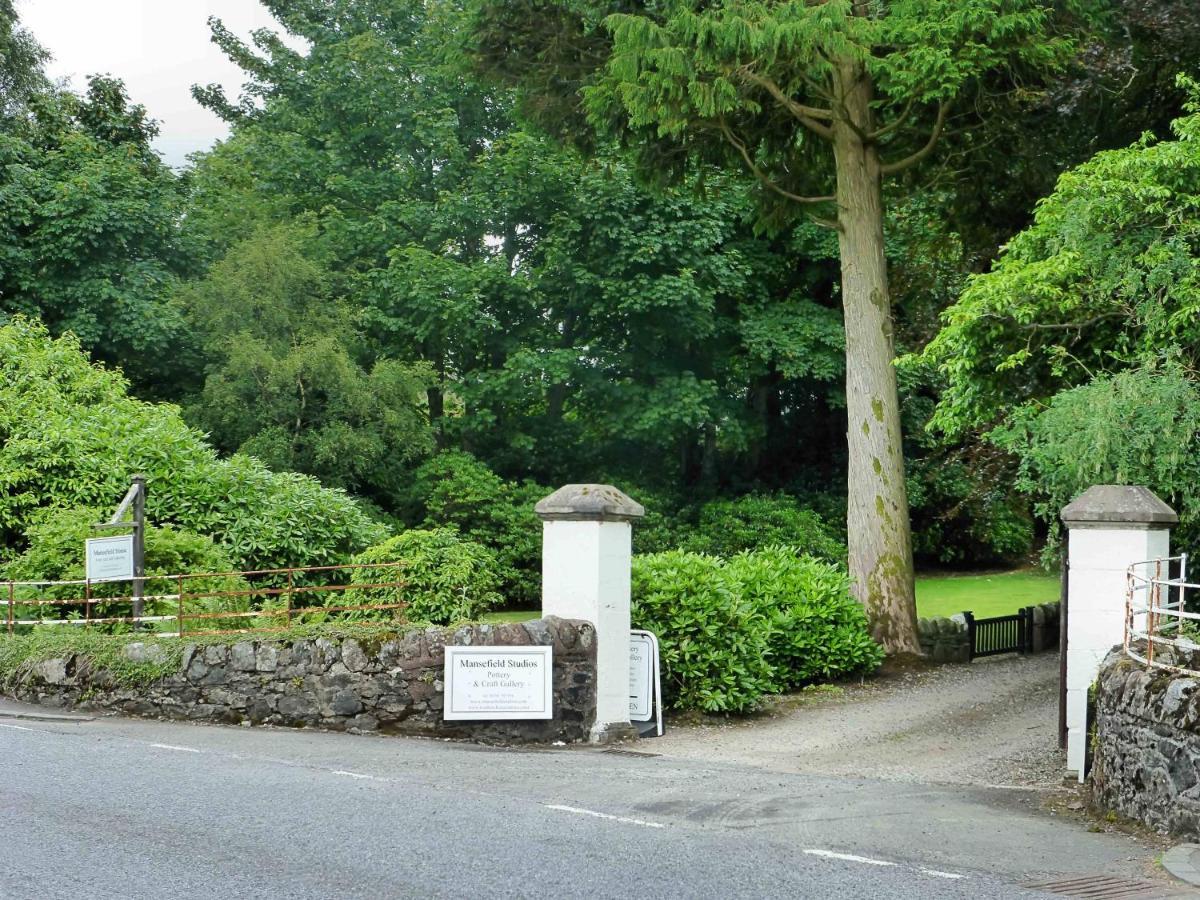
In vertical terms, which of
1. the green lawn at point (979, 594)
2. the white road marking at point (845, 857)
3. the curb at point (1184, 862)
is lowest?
the green lawn at point (979, 594)

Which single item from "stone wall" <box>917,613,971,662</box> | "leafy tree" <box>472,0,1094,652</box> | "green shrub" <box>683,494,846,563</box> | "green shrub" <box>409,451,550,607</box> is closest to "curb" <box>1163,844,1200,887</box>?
"leafy tree" <box>472,0,1094,652</box>

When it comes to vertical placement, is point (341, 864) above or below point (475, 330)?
below

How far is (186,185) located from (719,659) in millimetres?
24081

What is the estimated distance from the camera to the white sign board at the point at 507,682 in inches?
470

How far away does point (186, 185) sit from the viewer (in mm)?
32969

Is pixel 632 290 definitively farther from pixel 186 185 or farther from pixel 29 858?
pixel 29 858

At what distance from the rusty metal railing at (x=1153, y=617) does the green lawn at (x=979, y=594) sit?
16598 millimetres

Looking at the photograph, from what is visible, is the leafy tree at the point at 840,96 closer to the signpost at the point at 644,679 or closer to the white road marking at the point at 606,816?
the signpost at the point at 644,679

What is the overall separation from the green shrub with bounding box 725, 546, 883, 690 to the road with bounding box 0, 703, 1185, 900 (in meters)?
4.36

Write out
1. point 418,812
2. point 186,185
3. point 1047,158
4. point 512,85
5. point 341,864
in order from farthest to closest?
point 186,185
point 512,85
point 1047,158
point 418,812
point 341,864

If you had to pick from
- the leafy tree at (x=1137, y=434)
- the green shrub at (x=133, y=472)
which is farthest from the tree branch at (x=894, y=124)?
the green shrub at (x=133, y=472)

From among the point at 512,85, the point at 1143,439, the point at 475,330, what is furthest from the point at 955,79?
the point at 475,330

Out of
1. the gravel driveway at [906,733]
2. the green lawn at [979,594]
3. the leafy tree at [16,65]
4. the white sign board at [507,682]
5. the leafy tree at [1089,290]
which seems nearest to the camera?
the gravel driveway at [906,733]

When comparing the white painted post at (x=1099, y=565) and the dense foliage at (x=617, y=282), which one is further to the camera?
the dense foliage at (x=617, y=282)
